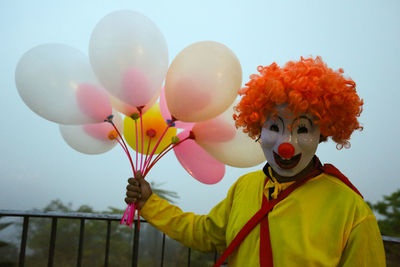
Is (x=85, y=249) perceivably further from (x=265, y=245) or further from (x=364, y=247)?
(x=364, y=247)

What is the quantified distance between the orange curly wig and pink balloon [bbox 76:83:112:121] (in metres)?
0.58

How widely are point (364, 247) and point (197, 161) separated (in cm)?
80

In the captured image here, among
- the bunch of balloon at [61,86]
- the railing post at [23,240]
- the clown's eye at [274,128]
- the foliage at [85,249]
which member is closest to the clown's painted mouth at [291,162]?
the clown's eye at [274,128]

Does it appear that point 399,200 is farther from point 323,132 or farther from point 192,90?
point 192,90

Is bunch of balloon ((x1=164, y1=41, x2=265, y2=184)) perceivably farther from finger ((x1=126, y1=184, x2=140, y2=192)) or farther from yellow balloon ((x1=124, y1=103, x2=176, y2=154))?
finger ((x1=126, y1=184, x2=140, y2=192))

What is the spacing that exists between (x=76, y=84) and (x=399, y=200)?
3946 millimetres

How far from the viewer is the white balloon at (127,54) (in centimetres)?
112

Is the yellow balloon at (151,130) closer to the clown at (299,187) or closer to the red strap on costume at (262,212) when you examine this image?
the clown at (299,187)

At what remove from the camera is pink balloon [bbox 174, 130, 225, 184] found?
146 centimetres

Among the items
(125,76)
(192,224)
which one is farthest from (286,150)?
(125,76)

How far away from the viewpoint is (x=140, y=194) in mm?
1251

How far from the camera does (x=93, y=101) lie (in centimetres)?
122

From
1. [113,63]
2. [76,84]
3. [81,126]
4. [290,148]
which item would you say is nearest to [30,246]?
[81,126]

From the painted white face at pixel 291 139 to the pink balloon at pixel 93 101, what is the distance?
2.22ft
